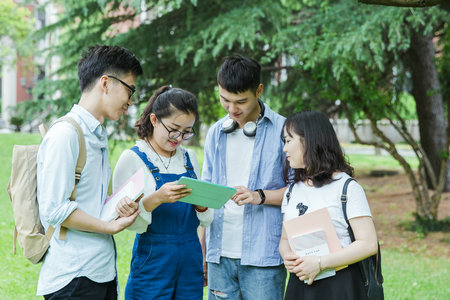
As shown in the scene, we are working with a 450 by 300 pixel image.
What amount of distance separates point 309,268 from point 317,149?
545 mm

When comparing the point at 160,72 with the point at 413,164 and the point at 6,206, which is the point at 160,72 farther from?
the point at 413,164

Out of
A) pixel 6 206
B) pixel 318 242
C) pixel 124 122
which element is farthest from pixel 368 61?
pixel 6 206

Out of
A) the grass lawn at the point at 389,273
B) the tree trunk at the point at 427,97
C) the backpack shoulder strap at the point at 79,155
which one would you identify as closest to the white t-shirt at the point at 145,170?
the backpack shoulder strap at the point at 79,155

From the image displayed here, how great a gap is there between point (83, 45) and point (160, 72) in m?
1.16

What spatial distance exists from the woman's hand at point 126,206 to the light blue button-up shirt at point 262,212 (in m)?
0.76

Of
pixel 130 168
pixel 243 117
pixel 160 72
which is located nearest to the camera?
pixel 130 168

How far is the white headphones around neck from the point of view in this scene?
2881 millimetres

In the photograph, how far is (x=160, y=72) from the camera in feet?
26.3

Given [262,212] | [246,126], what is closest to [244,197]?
[262,212]

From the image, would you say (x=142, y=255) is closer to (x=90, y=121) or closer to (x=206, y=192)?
(x=206, y=192)

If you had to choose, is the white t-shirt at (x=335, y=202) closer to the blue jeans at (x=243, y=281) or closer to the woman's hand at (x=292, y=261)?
the woman's hand at (x=292, y=261)

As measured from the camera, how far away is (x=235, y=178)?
2.92 m

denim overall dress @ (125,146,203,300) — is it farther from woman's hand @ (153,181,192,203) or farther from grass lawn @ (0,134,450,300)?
grass lawn @ (0,134,450,300)

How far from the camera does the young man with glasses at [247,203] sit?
278cm
